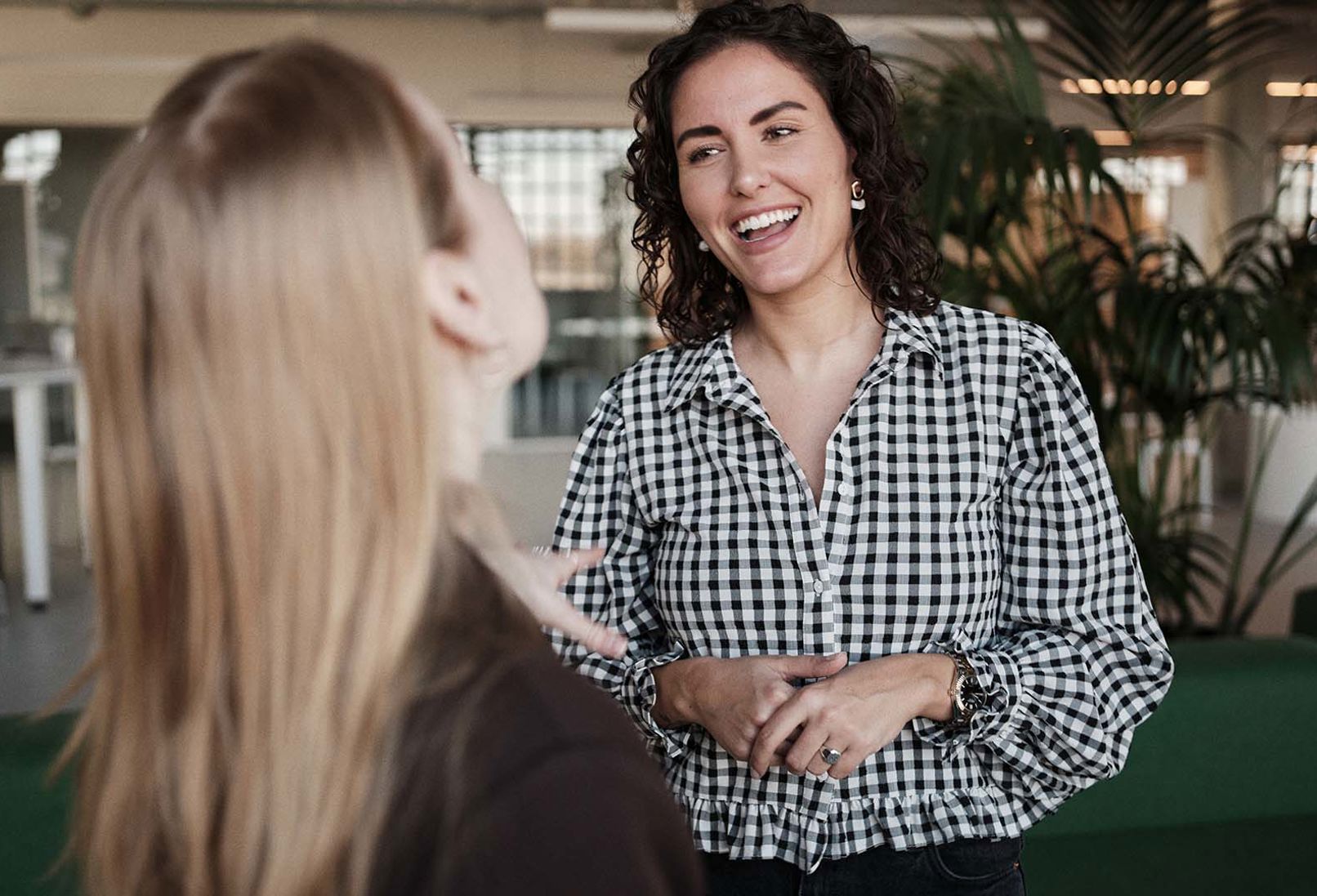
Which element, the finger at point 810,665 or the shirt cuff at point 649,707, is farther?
the shirt cuff at point 649,707

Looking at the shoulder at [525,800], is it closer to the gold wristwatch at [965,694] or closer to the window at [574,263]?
the gold wristwatch at [965,694]

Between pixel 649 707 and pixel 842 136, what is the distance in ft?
2.14

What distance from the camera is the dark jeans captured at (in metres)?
1.24

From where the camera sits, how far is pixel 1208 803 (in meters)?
2.01

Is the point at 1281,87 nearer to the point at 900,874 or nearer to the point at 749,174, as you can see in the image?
the point at 749,174

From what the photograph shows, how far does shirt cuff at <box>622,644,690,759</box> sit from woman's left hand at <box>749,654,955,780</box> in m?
0.15

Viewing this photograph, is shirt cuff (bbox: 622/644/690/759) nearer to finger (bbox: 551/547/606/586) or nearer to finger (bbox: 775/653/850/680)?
finger (bbox: 775/653/850/680)

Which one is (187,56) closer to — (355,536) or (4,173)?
(4,173)

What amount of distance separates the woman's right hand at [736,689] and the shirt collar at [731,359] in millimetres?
280

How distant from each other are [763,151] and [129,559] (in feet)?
2.94

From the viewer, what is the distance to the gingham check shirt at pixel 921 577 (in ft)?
4.15

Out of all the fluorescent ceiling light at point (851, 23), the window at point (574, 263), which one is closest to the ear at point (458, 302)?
the fluorescent ceiling light at point (851, 23)

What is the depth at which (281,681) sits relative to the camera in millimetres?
632

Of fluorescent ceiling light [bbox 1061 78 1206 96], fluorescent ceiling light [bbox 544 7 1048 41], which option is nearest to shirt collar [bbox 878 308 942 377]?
fluorescent ceiling light [bbox 1061 78 1206 96]
